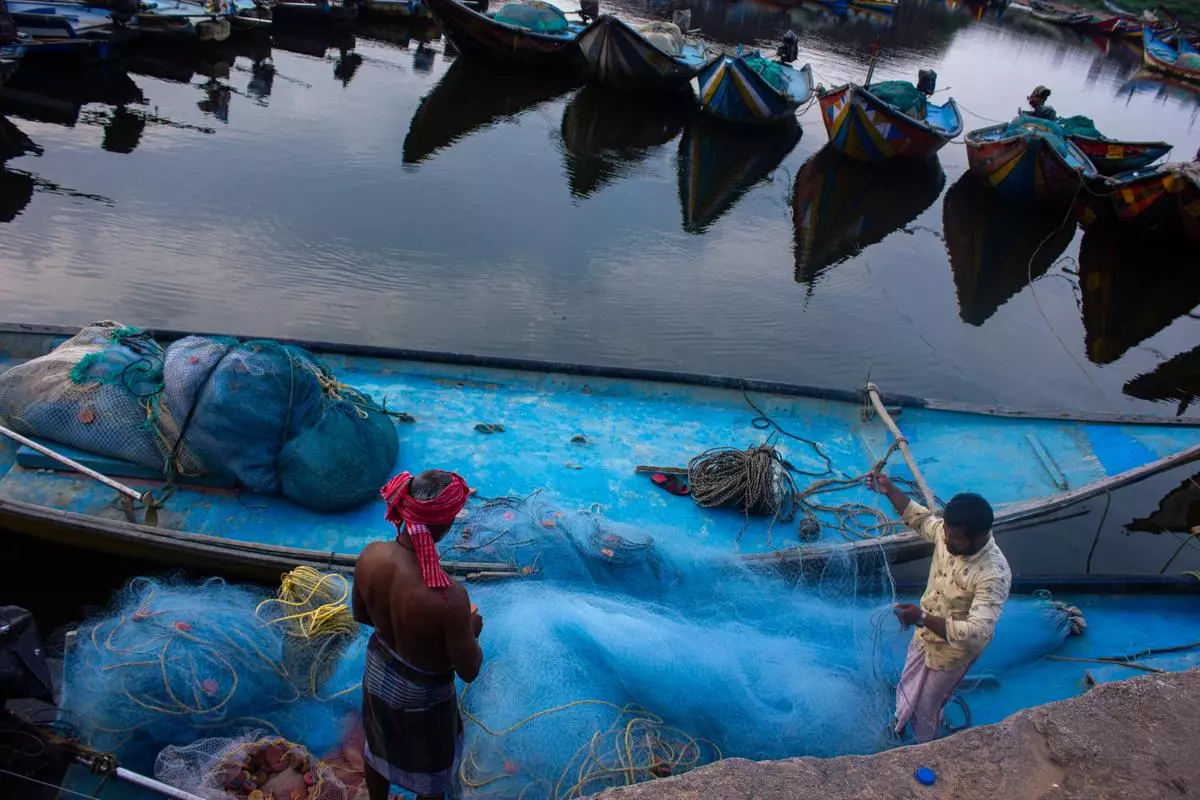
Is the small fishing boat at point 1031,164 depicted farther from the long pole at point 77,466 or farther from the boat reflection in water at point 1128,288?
the long pole at point 77,466

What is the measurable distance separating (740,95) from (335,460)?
1454 centimetres

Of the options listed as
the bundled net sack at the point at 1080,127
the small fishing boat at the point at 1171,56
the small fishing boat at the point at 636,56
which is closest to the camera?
the bundled net sack at the point at 1080,127

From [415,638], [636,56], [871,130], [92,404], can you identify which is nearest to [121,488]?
[92,404]

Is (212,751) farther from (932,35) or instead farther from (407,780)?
(932,35)

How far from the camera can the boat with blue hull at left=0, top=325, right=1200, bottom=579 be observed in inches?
180

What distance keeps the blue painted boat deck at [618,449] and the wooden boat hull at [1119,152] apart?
38.9ft

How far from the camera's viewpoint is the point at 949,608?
327 cm

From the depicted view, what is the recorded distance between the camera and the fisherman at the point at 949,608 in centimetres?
304

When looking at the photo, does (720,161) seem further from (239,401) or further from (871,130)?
(239,401)

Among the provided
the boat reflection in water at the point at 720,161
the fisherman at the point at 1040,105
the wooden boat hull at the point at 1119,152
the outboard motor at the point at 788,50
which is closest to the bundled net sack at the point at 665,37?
the boat reflection in water at the point at 720,161

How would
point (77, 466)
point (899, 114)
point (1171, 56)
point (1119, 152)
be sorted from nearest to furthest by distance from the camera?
point (77, 466)
point (899, 114)
point (1119, 152)
point (1171, 56)

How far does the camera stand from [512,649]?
139 inches

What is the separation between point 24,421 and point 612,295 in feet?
20.8

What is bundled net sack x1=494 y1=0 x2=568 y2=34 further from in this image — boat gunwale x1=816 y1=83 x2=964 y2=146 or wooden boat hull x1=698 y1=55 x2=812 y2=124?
boat gunwale x1=816 y1=83 x2=964 y2=146
